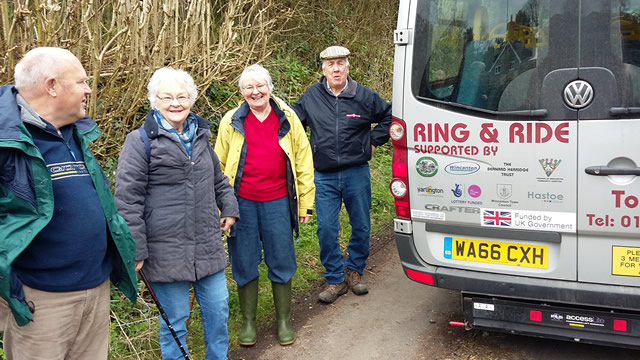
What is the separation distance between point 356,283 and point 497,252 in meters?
1.79

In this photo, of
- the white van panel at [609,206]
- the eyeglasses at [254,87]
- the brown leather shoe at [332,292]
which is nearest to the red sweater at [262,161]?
the eyeglasses at [254,87]

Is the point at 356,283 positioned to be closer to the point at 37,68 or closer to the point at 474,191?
the point at 474,191

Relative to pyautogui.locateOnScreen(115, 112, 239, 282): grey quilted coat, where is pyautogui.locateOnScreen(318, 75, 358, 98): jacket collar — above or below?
above

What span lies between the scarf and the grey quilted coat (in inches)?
1.2

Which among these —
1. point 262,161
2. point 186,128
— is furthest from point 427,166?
point 186,128

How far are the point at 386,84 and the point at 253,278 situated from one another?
315 inches

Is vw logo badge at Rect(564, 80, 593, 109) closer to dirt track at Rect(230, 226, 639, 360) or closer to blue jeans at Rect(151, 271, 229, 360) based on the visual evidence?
dirt track at Rect(230, 226, 639, 360)

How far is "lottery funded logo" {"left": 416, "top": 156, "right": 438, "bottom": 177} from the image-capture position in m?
3.81

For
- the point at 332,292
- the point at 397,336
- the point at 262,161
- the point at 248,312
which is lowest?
the point at 397,336

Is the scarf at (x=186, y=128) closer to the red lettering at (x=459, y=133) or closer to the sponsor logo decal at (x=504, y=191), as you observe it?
the red lettering at (x=459, y=133)

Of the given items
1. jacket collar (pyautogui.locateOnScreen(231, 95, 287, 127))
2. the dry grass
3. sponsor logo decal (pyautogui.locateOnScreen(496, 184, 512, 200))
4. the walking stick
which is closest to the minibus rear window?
sponsor logo decal (pyautogui.locateOnScreen(496, 184, 512, 200))

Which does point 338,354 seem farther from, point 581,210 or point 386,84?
point 386,84

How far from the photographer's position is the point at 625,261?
338 centimetres

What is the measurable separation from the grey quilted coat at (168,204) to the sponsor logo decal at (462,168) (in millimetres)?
1433
